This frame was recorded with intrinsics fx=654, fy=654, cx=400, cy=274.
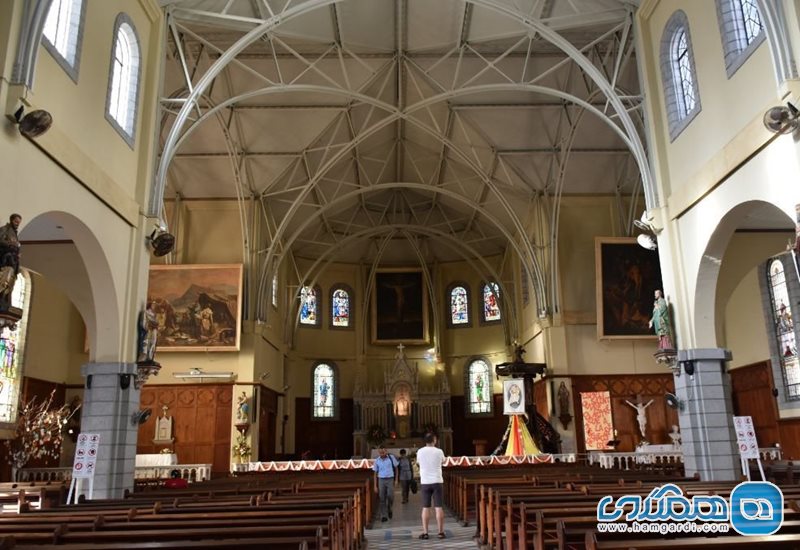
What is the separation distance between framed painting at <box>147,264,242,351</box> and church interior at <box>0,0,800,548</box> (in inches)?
3.1

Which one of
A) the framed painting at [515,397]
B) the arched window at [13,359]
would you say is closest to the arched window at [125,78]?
the arched window at [13,359]

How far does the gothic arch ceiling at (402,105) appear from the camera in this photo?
668 inches

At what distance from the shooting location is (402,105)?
22.9 m

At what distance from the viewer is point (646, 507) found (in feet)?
21.0

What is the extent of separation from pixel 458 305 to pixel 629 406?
42.5 feet

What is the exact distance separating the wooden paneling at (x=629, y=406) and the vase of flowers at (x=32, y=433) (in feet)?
55.4

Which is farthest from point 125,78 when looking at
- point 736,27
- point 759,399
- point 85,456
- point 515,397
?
point 759,399

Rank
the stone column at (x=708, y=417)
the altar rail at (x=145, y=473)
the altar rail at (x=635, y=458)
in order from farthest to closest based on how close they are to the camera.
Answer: the altar rail at (x=635, y=458), the altar rail at (x=145, y=473), the stone column at (x=708, y=417)

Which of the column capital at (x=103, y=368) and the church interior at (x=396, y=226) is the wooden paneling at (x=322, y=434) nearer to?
the church interior at (x=396, y=226)

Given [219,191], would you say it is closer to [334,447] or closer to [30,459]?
[30,459]

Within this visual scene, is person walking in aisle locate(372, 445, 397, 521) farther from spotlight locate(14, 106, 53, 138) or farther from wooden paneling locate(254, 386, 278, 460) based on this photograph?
wooden paneling locate(254, 386, 278, 460)

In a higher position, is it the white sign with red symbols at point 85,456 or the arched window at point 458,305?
the arched window at point 458,305

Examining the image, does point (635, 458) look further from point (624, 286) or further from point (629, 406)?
point (624, 286)

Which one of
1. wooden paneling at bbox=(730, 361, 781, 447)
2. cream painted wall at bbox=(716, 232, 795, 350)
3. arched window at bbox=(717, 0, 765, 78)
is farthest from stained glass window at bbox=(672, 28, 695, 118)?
wooden paneling at bbox=(730, 361, 781, 447)
